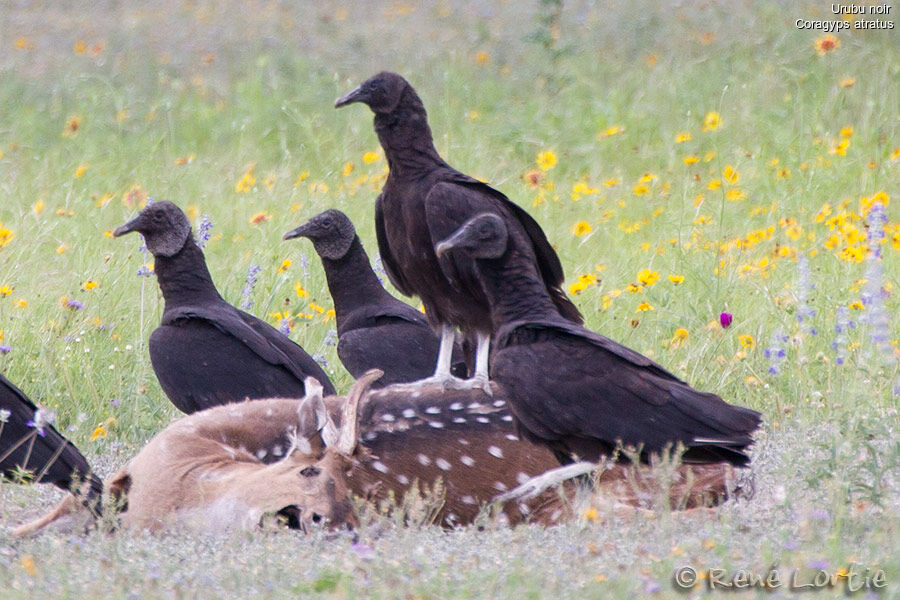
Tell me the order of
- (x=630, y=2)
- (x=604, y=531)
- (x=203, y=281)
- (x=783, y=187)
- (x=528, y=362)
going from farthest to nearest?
(x=630, y=2) → (x=783, y=187) → (x=203, y=281) → (x=528, y=362) → (x=604, y=531)

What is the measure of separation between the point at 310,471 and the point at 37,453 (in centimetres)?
85

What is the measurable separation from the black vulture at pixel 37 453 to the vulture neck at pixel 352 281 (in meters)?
1.68

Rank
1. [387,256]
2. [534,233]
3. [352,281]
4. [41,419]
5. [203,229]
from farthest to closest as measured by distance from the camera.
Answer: [203,229]
[352,281]
[387,256]
[534,233]
[41,419]

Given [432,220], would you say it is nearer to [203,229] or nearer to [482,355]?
[482,355]

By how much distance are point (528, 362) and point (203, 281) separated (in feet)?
6.26

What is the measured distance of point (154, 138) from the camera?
10141 mm

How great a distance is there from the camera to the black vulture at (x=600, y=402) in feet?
12.3

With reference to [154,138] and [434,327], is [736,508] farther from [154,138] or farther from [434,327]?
[154,138]

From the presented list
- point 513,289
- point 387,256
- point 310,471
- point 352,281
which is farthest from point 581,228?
point 310,471

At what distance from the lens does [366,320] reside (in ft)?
17.5

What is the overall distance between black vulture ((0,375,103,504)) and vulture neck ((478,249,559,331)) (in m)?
1.35

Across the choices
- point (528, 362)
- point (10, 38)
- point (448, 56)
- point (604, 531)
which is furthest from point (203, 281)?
point (10, 38)

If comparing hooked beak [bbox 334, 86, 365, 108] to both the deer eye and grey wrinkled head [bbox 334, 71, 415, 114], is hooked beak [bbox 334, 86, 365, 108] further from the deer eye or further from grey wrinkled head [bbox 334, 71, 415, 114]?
the deer eye

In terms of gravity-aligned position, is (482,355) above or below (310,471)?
above
